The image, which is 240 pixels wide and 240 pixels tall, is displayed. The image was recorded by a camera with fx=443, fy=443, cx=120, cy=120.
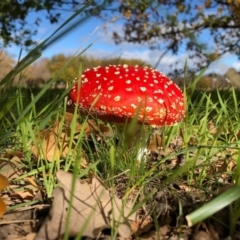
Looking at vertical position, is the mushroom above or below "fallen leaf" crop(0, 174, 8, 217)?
below

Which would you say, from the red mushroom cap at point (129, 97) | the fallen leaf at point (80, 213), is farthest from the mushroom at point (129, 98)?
the fallen leaf at point (80, 213)

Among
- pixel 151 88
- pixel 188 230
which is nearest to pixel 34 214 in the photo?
pixel 188 230

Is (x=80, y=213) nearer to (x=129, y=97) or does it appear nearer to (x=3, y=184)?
(x=3, y=184)

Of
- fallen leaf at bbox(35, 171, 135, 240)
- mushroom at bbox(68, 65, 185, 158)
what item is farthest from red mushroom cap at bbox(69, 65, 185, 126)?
fallen leaf at bbox(35, 171, 135, 240)

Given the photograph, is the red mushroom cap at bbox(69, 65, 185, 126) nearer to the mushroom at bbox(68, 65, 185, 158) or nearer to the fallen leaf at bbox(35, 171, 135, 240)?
the mushroom at bbox(68, 65, 185, 158)

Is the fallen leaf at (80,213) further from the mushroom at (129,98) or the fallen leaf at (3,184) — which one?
the mushroom at (129,98)

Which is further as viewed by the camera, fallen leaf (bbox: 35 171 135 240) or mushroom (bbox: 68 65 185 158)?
mushroom (bbox: 68 65 185 158)
